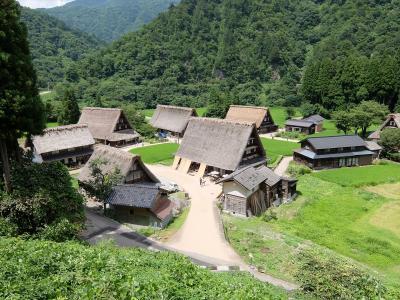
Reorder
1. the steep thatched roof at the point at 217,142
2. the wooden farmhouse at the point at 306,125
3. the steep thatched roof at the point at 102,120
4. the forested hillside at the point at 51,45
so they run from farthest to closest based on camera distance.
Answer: the forested hillside at the point at 51,45 < the wooden farmhouse at the point at 306,125 < the steep thatched roof at the point at 102,120 < the steep thatched roof at the point at 217,142

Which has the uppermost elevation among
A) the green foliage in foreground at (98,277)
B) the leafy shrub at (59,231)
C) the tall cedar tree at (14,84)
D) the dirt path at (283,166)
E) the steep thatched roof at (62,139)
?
the tall cedar tree at (14,84)

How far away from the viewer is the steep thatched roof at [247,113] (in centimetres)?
5912

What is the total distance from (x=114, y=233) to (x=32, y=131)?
823 cm

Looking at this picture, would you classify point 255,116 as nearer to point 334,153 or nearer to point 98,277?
point 334,153

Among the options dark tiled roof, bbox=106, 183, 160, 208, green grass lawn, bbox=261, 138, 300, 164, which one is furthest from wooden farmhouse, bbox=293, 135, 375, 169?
dark tiled roof, bbox=106, 183, 160, 208

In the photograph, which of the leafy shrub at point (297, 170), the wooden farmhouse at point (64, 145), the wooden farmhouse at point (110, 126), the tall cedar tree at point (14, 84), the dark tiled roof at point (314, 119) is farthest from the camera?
the dark tiled roof at point (314, 119)

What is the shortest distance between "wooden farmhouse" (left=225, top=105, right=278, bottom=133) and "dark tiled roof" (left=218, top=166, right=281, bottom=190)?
27.8 metres

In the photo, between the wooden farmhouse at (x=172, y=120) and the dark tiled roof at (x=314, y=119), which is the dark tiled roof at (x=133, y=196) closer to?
the wooden farmhouse at (x=172, y=120)

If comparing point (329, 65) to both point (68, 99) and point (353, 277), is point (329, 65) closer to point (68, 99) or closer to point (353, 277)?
point (68, 99)

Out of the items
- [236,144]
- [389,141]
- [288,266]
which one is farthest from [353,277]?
[389,141]

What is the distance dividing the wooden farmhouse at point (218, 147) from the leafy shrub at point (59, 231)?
1925 cm

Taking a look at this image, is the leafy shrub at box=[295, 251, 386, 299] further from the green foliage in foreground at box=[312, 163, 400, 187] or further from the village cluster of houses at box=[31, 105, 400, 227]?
the green foliage in foreground at box=[312, 163, 400, 187]

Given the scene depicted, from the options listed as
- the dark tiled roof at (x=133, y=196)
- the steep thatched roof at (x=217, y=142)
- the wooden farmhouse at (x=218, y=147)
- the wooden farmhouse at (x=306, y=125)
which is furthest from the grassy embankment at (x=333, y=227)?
the wooden farmhouse at (x=306, y=125)

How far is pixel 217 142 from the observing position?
37.9 m
